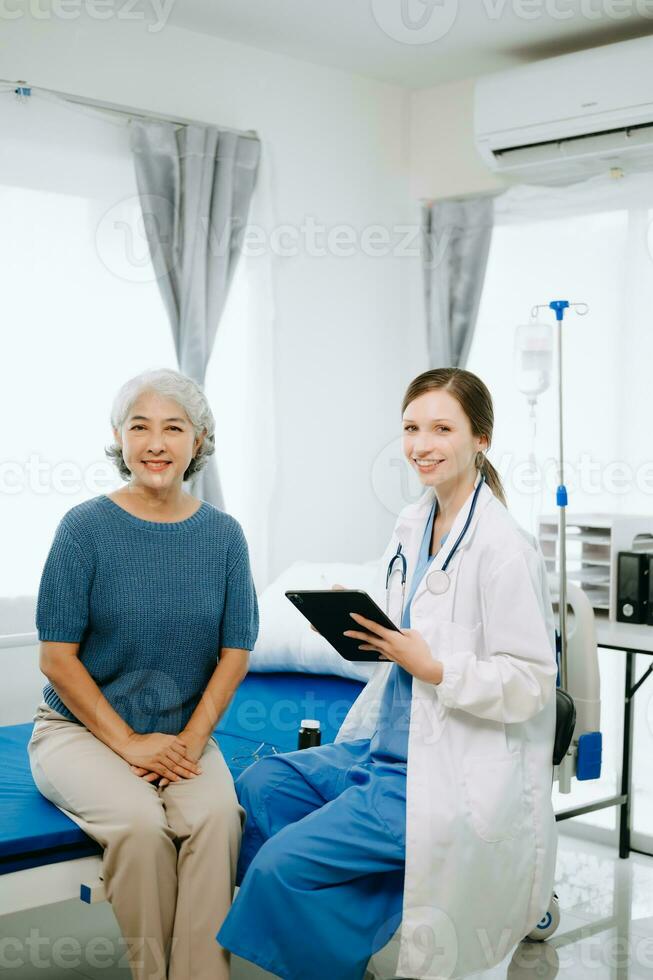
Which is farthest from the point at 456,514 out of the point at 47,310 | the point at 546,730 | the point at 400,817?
the point at 47,310

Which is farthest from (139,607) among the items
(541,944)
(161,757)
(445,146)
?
(445,146)

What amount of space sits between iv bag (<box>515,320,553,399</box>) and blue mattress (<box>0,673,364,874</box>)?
112cm

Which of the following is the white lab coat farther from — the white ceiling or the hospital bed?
the white ceiling

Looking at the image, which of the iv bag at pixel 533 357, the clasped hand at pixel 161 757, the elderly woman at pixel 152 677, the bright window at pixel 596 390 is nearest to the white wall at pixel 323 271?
the bright window at pixel 596 390

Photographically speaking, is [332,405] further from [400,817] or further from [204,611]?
[400,817]

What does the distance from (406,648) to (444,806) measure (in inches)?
10.6

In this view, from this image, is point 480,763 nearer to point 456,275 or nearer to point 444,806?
point 444,806

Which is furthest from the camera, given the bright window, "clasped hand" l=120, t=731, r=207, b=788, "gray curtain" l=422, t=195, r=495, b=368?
"gray curtain" l=422, t=195, r=495, b=368

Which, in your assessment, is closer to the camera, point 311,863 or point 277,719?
point 311,863

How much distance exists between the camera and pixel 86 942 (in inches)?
106

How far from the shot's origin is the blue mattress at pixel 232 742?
2051 millimetres

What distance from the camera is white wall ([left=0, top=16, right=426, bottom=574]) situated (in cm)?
365

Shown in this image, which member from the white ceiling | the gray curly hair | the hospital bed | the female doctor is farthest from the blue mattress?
the white ceiling

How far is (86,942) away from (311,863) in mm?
1056
